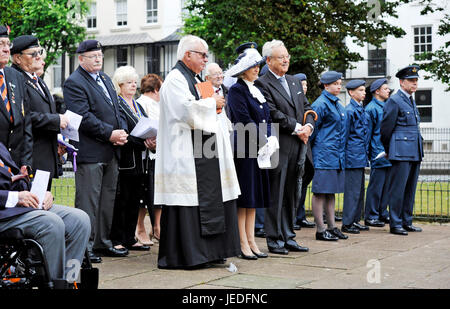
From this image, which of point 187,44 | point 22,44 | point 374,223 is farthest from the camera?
point 374,223

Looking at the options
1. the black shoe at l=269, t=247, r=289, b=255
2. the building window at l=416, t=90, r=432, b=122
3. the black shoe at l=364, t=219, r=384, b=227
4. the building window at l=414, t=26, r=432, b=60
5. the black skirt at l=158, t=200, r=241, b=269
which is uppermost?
the building window at l=414, t=26, r=432, b=60

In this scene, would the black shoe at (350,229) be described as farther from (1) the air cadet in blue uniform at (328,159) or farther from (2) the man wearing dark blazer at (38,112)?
(2) the man wearing dark blazer at (38,112)

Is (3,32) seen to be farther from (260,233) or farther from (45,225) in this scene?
(260,233)

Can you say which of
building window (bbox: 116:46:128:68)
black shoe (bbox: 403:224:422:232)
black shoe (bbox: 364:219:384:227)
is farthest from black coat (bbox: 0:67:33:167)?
building window (bbox: 116:46:128:68)

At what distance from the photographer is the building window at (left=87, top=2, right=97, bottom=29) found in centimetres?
4988

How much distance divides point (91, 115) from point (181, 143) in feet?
4.14

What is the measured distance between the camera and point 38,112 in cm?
689

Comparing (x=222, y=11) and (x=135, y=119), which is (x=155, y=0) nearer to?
(x=222, y=11)

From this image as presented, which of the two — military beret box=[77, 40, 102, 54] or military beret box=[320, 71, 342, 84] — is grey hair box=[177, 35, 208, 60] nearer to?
military beret box=[77, 40, 102, 54]

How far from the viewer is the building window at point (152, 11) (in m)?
47.9

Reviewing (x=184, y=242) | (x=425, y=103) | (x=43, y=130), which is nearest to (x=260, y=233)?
(x=184, y=242)

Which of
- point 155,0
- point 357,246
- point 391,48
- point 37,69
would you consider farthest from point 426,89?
point 37,69

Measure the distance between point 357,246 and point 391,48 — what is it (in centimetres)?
3571

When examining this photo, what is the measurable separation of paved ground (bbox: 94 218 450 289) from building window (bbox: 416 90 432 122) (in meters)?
34.1
